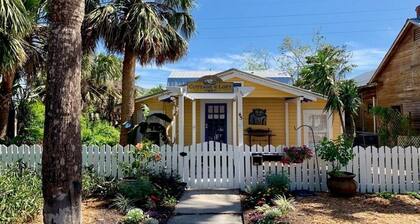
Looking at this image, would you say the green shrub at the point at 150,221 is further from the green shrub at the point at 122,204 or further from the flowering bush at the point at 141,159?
the flowering bush at the point at 141,159

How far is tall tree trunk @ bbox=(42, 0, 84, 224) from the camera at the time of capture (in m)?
4.07

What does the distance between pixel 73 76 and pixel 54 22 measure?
682mm

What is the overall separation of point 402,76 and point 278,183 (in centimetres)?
1262

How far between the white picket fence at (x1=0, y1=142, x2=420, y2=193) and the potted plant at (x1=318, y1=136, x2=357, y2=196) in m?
0.53

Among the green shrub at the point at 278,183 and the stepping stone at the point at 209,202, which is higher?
the green shrub at the point at 278,183

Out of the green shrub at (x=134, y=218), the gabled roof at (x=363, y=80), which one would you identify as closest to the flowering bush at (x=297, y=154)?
the green shrub at (x=134, y=218)

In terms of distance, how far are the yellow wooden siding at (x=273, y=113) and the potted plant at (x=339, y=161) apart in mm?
7265

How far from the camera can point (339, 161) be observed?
25.9 feet

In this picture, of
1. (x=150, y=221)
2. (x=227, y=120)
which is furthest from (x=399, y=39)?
(x=150, y=221)

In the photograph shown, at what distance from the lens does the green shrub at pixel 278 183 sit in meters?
7.51

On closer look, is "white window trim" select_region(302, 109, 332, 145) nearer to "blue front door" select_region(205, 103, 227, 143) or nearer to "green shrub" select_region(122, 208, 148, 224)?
"blue front door" select_region(205, 103, 227, 143)

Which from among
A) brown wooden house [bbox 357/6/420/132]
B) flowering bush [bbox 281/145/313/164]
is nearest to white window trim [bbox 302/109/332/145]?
brown wooden house [bbox 357/6/420/132]

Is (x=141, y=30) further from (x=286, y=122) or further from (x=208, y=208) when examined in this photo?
(x=286, y=122)

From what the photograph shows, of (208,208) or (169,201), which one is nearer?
(208,208)
